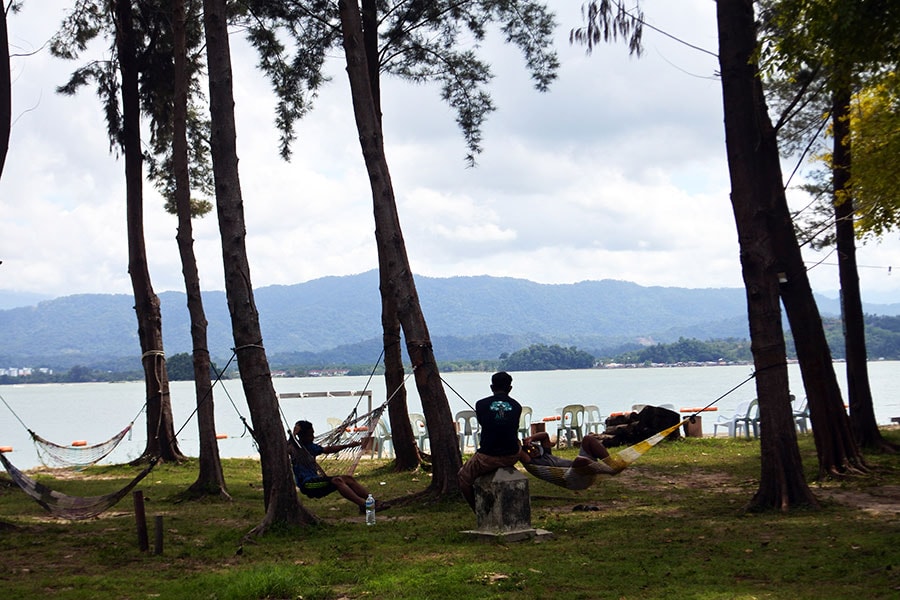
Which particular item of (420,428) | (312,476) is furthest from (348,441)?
(420,428)

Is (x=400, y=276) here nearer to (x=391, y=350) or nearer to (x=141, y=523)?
(x=391, y=350)

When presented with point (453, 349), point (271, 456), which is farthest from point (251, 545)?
point (453, 349)

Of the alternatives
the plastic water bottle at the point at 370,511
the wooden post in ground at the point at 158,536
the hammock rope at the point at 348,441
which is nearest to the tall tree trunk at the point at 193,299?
the hammock rope at the point at 348,441

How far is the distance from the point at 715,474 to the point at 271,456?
5635 millimetres

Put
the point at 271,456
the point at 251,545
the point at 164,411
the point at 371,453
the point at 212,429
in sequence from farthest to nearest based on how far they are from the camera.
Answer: the point at 371,453 < the point at 164,411 < the point at 212,429 < the point at 271,456 < the point at 251,545

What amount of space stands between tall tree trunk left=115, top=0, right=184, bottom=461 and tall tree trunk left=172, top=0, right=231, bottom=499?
303 centimetres

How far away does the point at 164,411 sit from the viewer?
14922 millimetres

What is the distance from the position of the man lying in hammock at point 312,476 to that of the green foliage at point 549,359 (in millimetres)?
79342

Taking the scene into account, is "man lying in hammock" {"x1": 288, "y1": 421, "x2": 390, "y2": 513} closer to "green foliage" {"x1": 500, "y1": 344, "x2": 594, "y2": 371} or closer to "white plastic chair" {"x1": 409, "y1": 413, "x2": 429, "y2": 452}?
"white plastic chair" {"x1": 409, "y1": 413, "x2": 429, "y2": 452}

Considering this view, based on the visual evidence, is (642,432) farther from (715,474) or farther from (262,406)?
(262,406)

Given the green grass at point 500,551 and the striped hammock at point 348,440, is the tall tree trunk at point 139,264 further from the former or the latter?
the striped hammock at point 348,440

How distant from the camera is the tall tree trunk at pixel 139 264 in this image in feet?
49.3

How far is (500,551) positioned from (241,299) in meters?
3.29

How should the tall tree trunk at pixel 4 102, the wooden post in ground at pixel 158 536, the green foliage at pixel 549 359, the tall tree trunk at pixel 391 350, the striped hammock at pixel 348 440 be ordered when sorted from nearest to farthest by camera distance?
the wooden post in ground at pixel 158 536
the tall tree trunk at pixel 4 102
the striped hammock at pixel 348 440
the tall tree trunk at pixel 391 350
the green foliage at pixel 549 359
